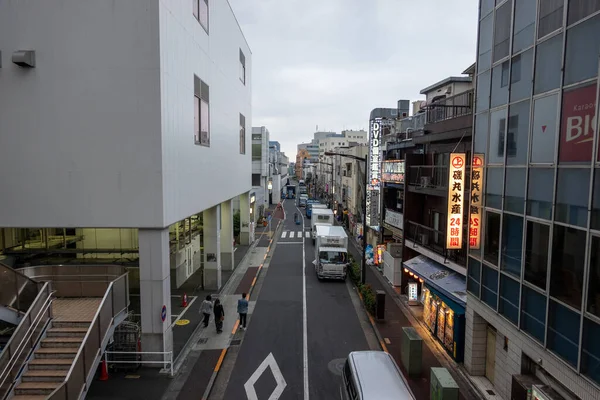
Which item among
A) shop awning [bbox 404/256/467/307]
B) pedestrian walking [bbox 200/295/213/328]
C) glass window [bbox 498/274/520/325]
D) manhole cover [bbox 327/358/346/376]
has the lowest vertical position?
manhole cover [bbox 327/358/346/376]

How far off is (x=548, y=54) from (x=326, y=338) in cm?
1306

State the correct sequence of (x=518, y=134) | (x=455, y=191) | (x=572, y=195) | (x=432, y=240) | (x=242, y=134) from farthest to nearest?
(x=242, y=134) → (x=432, y=240) → (x=455, y=191) → (x=518, y=134) → (x=572, y=195)

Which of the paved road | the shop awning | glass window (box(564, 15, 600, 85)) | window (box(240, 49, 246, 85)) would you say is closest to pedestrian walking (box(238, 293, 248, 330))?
the paved road

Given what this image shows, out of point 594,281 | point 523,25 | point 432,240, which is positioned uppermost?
point 523,25

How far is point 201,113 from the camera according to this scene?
1770 cm

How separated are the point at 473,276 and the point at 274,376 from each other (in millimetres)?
7800

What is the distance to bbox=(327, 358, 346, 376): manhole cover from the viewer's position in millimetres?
13938

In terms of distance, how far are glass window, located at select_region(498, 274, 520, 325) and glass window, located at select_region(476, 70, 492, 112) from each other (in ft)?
18.5

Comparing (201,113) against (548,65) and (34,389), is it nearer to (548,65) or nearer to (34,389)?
(34,389)

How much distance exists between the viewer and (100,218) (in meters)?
12.7

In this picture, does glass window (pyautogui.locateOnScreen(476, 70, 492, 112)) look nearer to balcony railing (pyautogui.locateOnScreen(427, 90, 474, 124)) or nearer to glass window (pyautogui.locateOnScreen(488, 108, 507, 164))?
glass window (pyautogui.locateOnScreen(488, 108, 507, 164))

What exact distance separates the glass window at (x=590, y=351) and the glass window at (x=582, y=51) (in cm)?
519

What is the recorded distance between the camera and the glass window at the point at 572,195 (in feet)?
27.1

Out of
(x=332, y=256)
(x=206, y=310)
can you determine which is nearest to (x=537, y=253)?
(x=206, y=310)
